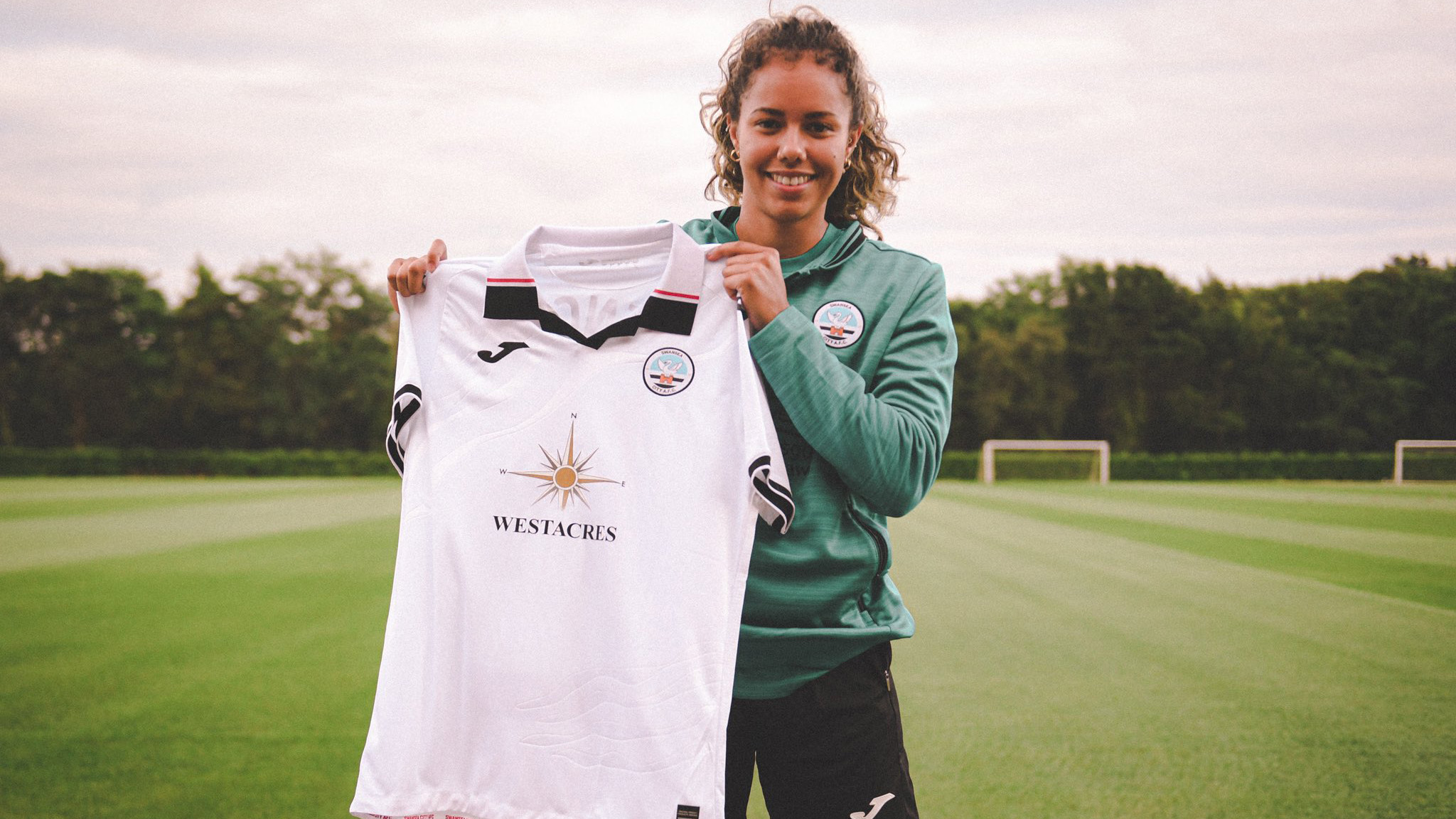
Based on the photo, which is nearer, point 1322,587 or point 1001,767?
point 1001,767

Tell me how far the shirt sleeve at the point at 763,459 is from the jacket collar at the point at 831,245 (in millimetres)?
235

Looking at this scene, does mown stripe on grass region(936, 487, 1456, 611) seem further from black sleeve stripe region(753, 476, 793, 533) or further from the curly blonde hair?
black sleeve stripe region(753, 476, 793, 533)

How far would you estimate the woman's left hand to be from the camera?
1546 mm

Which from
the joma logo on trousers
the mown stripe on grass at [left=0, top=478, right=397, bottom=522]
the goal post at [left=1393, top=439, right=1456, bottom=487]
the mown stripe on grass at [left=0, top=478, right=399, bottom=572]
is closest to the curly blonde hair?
the joma logo on trousers

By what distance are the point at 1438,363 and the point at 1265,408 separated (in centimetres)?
949

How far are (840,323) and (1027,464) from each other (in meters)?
29.0

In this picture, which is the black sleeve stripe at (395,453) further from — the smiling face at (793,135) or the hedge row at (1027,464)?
the hedge row at (1027,464)

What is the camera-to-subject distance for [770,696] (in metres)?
1.61

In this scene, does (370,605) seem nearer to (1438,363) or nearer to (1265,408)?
(1438,363)

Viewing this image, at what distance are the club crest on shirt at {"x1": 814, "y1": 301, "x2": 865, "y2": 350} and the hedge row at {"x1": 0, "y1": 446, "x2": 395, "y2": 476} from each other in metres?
34.9

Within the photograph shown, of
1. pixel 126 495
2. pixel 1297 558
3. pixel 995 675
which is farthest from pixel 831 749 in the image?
pixel 126 495

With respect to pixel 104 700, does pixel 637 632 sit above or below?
above

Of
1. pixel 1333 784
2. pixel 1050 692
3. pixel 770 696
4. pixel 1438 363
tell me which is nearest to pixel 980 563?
pixel 1050 692

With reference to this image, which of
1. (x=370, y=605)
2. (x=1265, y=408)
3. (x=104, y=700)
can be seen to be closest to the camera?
(x=104, y=700)
